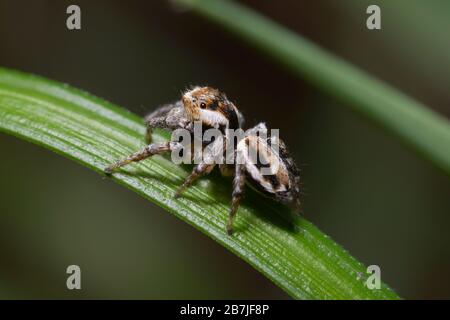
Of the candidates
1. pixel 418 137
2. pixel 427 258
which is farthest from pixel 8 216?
pixel 427 258

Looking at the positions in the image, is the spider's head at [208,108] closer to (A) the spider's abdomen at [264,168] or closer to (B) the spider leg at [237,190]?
(A) the spider's abdomen at [264,168]

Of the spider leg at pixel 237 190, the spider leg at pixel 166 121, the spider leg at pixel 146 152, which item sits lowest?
the spider leg at pixel 237 190

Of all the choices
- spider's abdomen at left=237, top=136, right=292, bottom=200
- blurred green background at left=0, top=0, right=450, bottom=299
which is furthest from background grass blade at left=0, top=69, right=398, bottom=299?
blurred green background at left=0, top=0, right=450, bottom=299

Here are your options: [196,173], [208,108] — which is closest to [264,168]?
[196,173]

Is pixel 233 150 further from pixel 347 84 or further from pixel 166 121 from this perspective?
pixel 347 84

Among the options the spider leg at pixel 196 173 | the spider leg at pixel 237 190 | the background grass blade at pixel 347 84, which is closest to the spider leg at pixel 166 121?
the spider leg at pixel 196 173

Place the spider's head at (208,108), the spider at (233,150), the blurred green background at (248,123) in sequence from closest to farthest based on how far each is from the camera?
the spider at (233,150) → the spider's head at (208,108) → the blurred green background at (248,123)

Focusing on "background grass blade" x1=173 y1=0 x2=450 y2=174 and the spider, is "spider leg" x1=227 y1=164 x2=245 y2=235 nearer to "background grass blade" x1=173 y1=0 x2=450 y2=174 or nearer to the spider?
the spider
